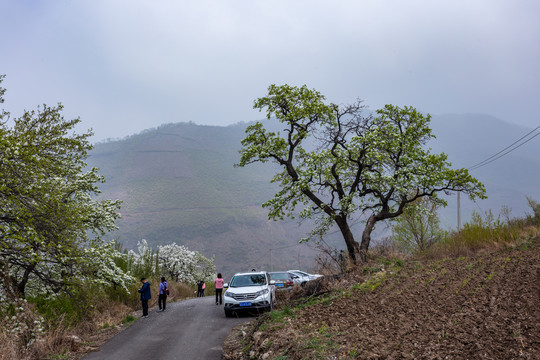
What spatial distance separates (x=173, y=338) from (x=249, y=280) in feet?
17.3

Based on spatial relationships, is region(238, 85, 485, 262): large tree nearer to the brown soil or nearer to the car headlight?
the car headlight

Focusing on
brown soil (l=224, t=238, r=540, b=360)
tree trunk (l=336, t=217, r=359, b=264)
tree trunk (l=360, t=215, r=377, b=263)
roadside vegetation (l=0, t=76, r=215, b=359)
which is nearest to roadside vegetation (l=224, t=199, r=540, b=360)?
brown soil (l=224, t=238, r=540, b=360)

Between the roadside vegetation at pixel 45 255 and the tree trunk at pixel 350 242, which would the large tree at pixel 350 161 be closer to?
the tree trunk at pixel 350 242

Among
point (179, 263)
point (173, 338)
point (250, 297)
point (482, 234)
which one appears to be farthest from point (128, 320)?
point (179, 263)

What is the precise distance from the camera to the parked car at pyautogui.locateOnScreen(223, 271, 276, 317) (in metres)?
16.1

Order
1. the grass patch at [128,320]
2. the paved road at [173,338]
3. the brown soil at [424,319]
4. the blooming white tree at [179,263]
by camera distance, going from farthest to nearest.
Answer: the blooming white tree at [179,263] → the grass patch at [128,320] → the paved road at [173,338] → the brown soil at [424,319]

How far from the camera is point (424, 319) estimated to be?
807 centimetres

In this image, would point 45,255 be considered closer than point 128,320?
Yes

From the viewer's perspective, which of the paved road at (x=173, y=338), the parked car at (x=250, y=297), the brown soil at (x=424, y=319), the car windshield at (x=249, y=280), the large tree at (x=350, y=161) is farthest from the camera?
the large tree at (x=350, y=161)

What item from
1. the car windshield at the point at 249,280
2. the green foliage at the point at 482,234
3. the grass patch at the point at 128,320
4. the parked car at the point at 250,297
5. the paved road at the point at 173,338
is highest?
→ the green foliage at the point at 482,234

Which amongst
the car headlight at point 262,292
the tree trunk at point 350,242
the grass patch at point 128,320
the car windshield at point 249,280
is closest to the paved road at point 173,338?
the grass patch at point 128,320

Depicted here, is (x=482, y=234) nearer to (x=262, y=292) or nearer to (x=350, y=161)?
(x=350, y=161)

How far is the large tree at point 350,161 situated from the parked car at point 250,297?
4.06 m

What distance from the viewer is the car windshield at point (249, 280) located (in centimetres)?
1728
